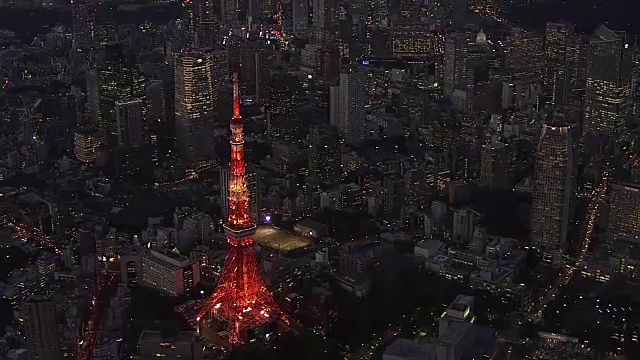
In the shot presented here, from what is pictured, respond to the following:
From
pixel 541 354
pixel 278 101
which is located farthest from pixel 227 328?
pixel 278 101

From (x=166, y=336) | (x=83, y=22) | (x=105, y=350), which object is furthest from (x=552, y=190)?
(x=83, y=22)

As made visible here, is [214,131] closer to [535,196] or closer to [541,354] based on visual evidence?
[535,196]

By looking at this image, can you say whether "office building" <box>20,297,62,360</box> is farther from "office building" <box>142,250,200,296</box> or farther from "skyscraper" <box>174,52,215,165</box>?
"skyscraper" <box>174,52,215,165</box>

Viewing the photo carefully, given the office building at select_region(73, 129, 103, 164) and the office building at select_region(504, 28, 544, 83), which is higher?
the office building at select_region(504, 28, 544, 83)

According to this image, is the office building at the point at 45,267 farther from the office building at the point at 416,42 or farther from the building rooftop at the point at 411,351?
the office building at the point at 416,42

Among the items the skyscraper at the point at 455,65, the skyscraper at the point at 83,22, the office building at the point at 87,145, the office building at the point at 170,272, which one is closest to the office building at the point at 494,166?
the skyscraper at the point at 455,65

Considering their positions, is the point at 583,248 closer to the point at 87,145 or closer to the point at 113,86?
the point at 87,145

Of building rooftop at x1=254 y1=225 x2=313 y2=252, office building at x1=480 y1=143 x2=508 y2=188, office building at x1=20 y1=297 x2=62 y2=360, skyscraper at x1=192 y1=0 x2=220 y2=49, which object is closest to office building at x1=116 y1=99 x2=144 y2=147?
building rooftop at x1=254 y1=225 x2=313 y2=252
